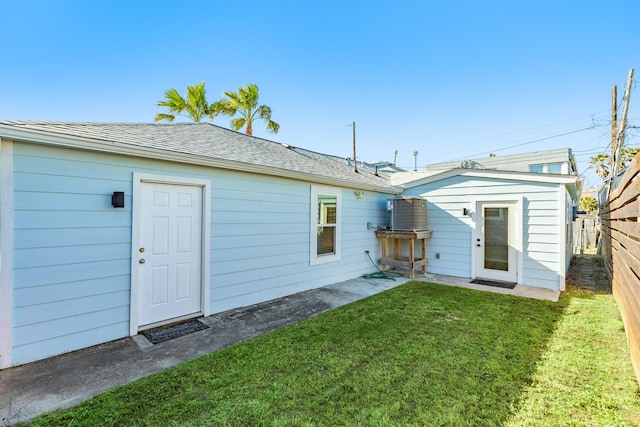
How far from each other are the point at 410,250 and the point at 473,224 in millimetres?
1652

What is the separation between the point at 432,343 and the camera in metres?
3.39

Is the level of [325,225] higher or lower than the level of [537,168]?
lower

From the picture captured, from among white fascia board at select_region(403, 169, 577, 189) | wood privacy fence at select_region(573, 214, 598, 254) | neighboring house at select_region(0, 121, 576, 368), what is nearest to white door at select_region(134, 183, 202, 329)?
neighboring house at select_region(0, 121, 576, 368)

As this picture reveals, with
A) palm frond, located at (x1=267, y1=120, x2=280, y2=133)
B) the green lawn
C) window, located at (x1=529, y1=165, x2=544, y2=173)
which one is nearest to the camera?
the green lawn

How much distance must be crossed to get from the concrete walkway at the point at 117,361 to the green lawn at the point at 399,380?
0.78 ft

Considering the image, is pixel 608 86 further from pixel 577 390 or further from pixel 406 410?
pixel 406 410

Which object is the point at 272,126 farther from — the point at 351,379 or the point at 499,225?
the point at 351,379

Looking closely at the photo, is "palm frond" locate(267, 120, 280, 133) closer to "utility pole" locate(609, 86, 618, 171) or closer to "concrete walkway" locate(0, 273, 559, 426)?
"concrete walkway" locate(0, 273, 559, 426)

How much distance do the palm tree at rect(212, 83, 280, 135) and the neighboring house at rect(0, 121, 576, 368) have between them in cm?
707

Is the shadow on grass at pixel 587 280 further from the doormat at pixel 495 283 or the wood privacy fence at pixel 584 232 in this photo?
the wood privacy fence at pixel 584 232

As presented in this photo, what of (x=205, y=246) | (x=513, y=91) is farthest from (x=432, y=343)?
(x=513, y=91)

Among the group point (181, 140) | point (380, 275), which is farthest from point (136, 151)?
point (380, 275)

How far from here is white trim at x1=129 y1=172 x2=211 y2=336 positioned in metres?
3.59

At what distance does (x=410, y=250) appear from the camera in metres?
7.16
